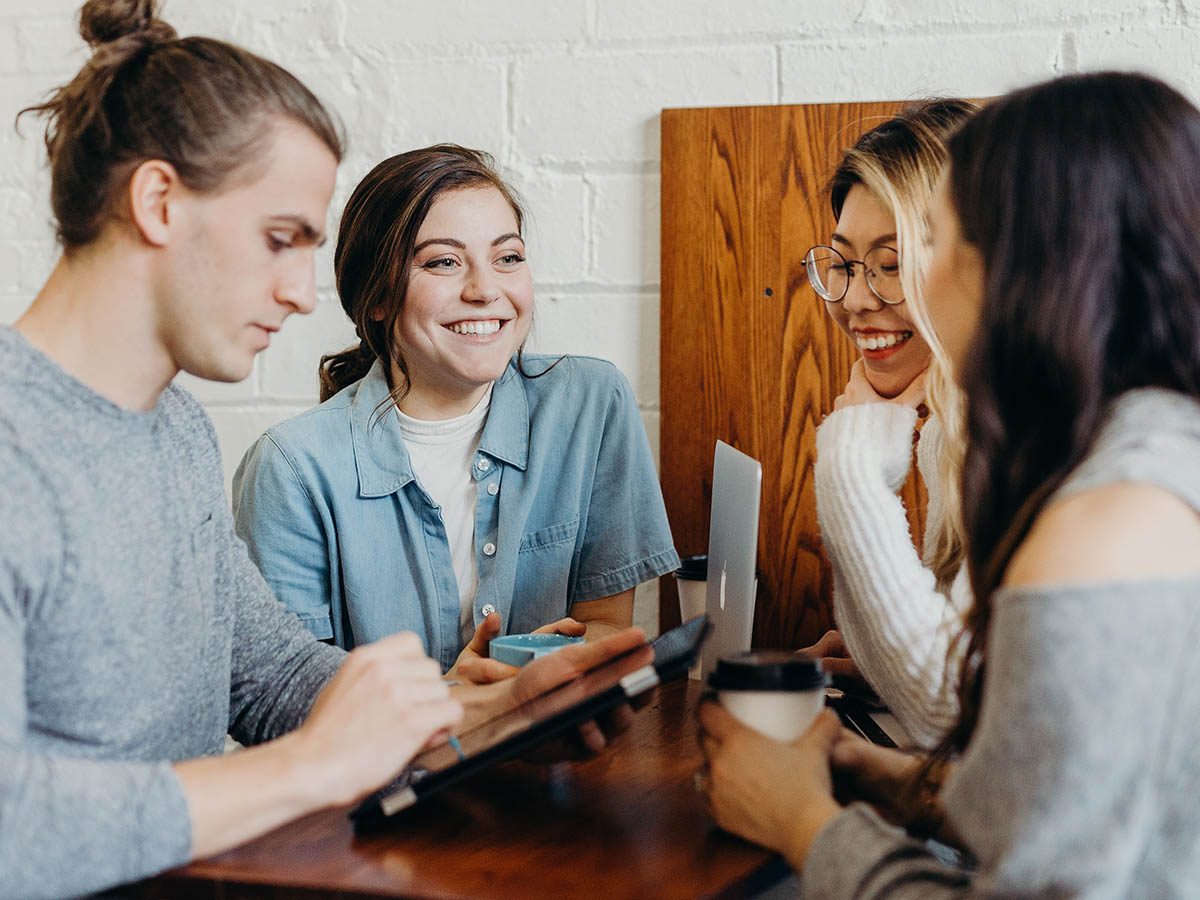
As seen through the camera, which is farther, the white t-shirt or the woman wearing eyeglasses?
the white t-shirt

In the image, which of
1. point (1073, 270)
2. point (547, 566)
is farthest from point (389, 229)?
point (1073, 270)

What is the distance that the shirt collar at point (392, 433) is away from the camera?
154 cm

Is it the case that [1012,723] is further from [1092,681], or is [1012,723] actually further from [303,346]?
[303,346]

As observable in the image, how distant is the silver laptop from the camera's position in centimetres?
111

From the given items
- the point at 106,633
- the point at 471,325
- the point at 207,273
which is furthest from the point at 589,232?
the point at 106,633

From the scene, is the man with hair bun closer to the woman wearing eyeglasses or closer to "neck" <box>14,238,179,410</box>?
"neck" <box>14,238,179,410</box>

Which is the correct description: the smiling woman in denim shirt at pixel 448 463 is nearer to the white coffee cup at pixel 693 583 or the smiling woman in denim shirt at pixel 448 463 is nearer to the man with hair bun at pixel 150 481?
the white coffee cup at pixel 693 583

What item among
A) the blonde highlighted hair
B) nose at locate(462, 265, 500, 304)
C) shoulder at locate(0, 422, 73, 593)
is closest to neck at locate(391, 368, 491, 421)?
nose at locate(462, 265, 500, 304)

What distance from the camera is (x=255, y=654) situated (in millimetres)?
1137

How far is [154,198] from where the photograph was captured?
90cm

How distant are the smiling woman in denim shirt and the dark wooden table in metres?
0.59

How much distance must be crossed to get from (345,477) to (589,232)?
1.70 feet

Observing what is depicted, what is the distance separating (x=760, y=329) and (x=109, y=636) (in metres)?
1.07

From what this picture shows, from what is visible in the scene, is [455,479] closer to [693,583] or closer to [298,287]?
[693,583]
